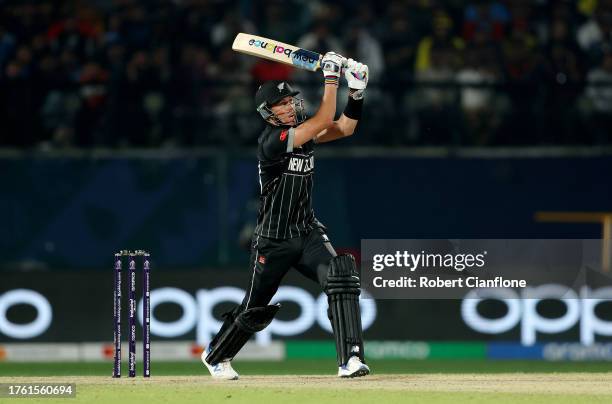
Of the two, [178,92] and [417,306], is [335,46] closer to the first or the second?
[178,92]

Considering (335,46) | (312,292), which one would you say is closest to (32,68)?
(335,46)

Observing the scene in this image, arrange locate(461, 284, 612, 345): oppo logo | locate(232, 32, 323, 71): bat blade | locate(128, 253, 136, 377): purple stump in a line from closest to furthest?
locate(232, 32, 323, 71): bat blade
locate(128, 253, 136, 377): purple stump
locate(461, 284, 612, 345): oppo logo

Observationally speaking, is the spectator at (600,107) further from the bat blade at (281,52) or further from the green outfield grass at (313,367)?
the bat blade at (281,52)

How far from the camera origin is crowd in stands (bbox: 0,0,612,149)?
12.8 metres

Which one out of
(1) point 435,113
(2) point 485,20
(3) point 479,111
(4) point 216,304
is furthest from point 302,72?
(4) point 216,304

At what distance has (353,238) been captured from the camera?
12.8 meters

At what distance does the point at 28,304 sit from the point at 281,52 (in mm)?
4293

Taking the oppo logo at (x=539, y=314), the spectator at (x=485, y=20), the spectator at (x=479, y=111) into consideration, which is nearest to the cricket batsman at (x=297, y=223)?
the oppo logo at (x=539, y=314)

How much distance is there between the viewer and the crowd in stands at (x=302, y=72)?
12.8 meters

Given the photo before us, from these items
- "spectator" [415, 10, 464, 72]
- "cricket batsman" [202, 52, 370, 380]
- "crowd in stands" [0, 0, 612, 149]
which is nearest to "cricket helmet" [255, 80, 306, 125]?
"cricket batsman" [202, 52, 370, 380]

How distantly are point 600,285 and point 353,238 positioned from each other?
2.27 m

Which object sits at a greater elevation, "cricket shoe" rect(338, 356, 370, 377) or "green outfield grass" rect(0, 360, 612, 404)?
"cricket shoe" rect(338, 356, 370, 377)

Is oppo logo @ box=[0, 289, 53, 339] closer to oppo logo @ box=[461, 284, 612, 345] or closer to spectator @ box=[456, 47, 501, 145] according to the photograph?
oppo logo @ box=[461, 284, 612, 345]

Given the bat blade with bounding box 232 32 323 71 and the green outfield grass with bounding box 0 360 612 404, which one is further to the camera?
the bat blade with bounding box 232 32 323 71
